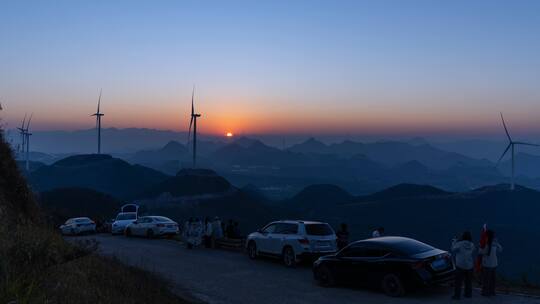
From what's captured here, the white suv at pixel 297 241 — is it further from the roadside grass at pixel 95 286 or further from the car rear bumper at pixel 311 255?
the roadside grass at pixel 95 286

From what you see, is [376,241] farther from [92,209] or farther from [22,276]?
[92,209]

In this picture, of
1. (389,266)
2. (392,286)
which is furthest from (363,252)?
(392,286)

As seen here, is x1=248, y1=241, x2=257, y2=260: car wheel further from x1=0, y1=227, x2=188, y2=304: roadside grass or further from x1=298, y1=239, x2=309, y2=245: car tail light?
x1=0, y1=227, x2=188, y2=304: roadside grass

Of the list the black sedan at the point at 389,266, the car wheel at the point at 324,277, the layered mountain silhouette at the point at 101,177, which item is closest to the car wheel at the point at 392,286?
the black sedan at the point at 389,266

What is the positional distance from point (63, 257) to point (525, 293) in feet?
36.1

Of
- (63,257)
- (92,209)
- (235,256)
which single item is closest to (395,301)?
(63,257)

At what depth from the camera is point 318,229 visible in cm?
1842

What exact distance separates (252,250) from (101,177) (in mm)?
152632

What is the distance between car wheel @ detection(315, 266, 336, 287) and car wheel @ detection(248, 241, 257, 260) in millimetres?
5383

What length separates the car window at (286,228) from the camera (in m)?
18.7

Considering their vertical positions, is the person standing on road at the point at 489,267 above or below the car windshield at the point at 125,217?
above

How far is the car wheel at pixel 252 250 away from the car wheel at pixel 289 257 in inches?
73.2

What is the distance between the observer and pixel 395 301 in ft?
41.5

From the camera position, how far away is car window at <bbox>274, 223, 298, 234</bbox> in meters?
18.7
